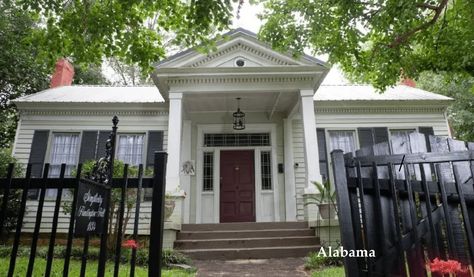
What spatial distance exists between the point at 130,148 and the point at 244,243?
4.92 m

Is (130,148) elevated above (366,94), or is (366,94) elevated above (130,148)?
(366,94)

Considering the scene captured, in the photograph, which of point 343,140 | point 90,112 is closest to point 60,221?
point 90,112

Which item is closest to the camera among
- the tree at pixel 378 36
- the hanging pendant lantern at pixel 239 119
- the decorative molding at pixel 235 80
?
the tree at pixel 378 36

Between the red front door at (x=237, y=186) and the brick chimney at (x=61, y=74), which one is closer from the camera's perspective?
the red front door at (x=237, y=186)

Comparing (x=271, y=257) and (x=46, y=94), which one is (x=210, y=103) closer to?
(x=271, y=257)

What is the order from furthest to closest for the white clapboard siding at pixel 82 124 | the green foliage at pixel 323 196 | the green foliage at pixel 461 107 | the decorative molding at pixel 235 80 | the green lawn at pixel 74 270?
the green foliage at pixel 461 107
the white clapboard siding at pixel 82 124
the decorative molding at pixel 235 80
the green foliage at pixel 323 196
the green lawn at pixel 74 270

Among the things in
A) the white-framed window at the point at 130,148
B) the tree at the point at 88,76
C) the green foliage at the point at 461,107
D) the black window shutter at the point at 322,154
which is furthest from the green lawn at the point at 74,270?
the tree at the point at 88,76

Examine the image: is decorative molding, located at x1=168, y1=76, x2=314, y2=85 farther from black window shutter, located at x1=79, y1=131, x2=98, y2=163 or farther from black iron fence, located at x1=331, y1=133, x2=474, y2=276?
black iron fence, located at x1=331, y1=133, x2=474, y2=276

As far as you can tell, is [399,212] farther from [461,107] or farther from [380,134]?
[461,107]

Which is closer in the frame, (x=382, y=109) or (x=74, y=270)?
(x=74, y=270)

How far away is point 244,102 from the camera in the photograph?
9.82 m

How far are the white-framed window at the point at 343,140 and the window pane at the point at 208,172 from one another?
3735 mm

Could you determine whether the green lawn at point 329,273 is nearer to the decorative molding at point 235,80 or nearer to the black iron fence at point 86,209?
the black iron fence at point 86,209

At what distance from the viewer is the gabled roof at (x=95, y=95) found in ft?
33.2
